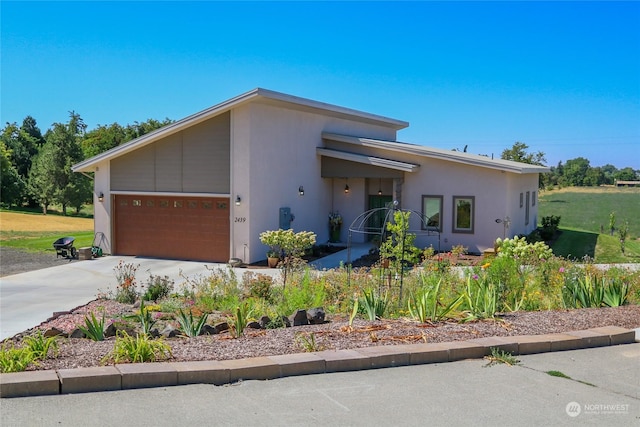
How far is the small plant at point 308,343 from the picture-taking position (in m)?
6.92

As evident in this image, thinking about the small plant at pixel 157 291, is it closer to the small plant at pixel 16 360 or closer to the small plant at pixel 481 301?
the small plant at pixel 16 360

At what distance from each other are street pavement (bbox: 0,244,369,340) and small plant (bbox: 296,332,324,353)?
227 inches

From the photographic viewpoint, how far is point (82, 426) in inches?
193

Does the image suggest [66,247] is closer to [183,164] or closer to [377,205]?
[183,164]

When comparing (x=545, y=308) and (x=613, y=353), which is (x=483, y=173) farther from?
(x=613, y=353)

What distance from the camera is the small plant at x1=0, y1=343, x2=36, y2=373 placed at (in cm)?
587

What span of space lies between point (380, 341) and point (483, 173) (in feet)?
48.7

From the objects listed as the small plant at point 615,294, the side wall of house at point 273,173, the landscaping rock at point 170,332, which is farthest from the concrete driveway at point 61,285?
the small plant at point 615,294

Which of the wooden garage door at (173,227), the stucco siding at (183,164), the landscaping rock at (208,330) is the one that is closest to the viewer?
the landscaping rock at (208,330)

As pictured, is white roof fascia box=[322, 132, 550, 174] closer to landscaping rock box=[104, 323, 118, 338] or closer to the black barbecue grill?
the black barbecue grill

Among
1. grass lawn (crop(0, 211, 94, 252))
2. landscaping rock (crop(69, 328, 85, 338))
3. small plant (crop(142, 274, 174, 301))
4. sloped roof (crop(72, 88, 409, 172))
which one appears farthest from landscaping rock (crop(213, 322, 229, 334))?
grass lawn (crop(0, 211, 94, 252))

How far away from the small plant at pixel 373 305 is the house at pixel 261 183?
35.0 ft

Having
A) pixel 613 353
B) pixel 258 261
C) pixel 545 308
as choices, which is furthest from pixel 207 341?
pixel 258 261

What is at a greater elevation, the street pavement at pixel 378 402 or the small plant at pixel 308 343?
the small plant at pixel 308 343
